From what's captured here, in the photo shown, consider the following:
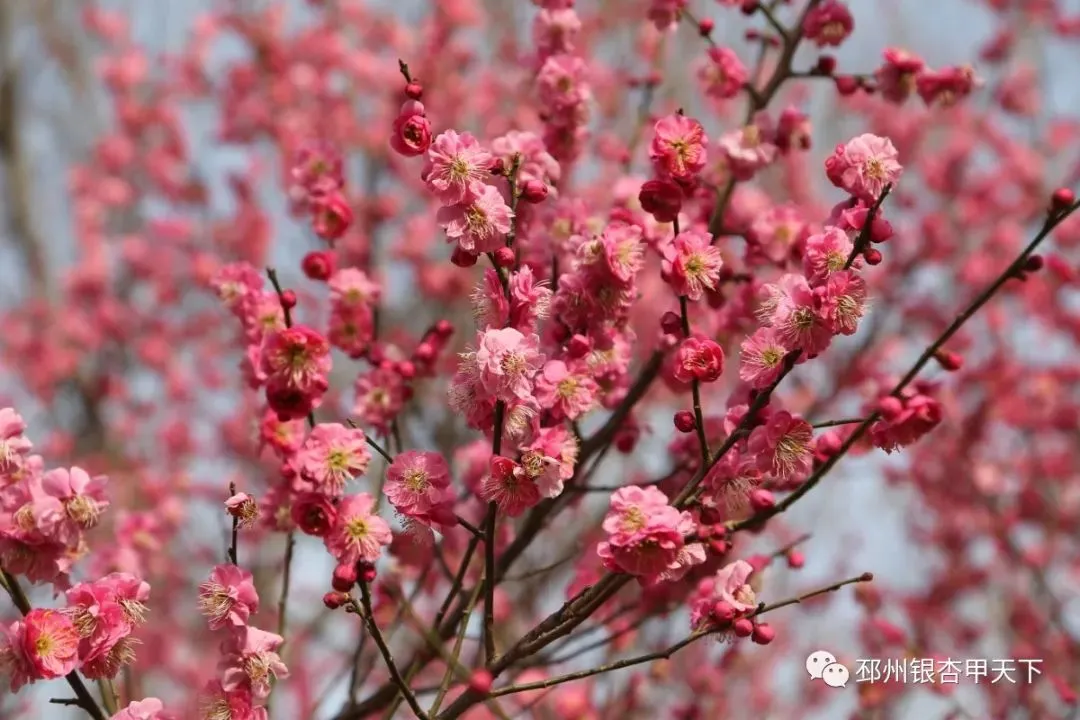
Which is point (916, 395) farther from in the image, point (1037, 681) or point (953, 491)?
point (953, 491)

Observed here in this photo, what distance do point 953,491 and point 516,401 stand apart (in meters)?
4.64

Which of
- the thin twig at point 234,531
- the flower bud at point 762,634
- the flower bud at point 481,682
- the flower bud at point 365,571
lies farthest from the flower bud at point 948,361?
the thin twig at point 234,531

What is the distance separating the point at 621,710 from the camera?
3490 millimetres

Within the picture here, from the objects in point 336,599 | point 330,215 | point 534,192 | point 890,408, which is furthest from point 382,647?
point 330,215

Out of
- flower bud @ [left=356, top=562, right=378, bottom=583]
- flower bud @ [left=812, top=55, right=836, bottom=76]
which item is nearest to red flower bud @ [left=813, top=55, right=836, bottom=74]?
flower bud @ [left=812, top=55, right=836, bottom=76]

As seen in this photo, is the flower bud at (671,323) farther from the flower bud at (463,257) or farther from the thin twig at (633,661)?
the thin twig at (633,661)

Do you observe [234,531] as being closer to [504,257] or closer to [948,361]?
[504,257]

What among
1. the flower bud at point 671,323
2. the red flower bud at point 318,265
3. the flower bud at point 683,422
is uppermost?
the red flower bud at point 318,265

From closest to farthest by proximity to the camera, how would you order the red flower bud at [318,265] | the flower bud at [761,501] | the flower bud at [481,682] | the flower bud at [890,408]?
the flower bud at [481,682]
the flower bud at [890,408]
the flower bud at [761,501]
the red flower bud at [318,265]

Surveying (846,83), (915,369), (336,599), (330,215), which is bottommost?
(336,599)

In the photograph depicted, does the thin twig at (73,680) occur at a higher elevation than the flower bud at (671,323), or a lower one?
lower

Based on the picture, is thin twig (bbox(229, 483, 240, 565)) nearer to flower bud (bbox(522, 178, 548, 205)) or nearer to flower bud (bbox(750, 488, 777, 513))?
flower bud (bbox(522, 178, 548, 205))

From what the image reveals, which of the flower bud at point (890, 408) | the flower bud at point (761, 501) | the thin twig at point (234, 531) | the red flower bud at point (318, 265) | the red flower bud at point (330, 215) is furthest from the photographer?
the red flower bud at point (330, 215)

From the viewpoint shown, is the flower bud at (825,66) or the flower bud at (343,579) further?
the flower bud at (825,66)
